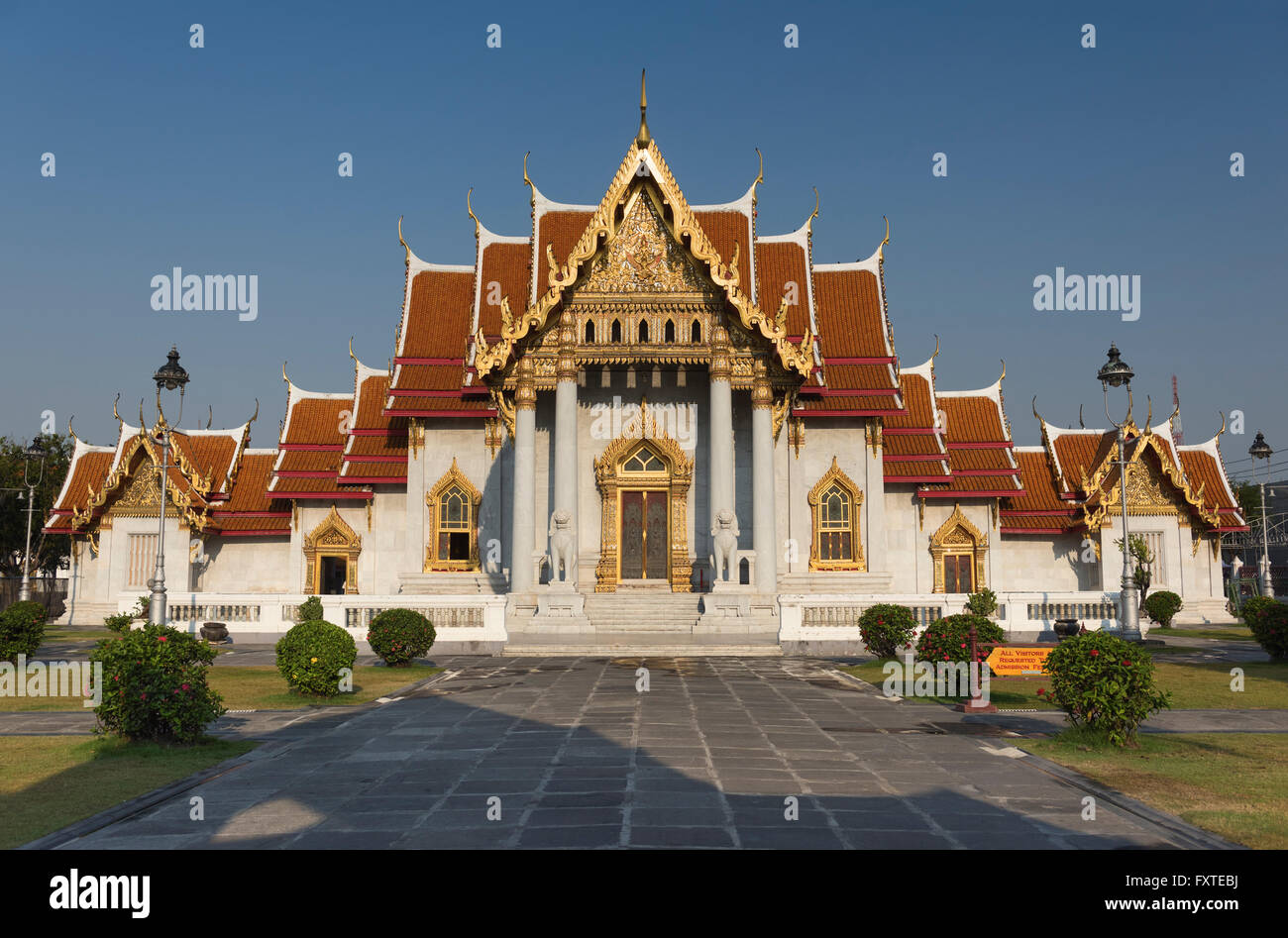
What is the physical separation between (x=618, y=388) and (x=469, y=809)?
2510 centimetres

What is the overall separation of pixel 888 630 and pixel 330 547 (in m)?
21.9

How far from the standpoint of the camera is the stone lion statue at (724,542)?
90.3 ft

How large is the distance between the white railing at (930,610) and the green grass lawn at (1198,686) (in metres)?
3.54

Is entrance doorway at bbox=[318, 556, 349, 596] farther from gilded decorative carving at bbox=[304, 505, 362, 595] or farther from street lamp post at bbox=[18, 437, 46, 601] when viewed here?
street lamp post at bbox=[18, 437, 46, 601]

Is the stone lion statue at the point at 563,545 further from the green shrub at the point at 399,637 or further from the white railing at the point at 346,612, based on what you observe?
the green shrub at the point at 399,637

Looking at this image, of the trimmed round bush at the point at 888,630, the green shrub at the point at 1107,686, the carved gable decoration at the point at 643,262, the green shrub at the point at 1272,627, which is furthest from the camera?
the carved gable decoration at the point at 643,262

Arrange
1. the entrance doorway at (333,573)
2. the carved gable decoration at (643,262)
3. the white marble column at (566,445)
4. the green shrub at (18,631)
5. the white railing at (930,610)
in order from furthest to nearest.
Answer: the entrance doorway at (333,573)
the carved gable decoration at (643,262)
the white marble column at (566,445)
the white railing at (930,610)
the green shrub at (18,631)

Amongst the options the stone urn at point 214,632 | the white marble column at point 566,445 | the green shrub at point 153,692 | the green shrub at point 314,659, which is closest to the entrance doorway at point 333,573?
the stone urn at point 214,632

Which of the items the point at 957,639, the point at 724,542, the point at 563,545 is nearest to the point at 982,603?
the point at 724,542

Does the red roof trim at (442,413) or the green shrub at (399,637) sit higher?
the red roof trim at (442,413)

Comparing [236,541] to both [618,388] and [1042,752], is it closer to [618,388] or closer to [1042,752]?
[618,388]

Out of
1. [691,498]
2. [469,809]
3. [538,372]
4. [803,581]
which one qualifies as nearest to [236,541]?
[538,372]

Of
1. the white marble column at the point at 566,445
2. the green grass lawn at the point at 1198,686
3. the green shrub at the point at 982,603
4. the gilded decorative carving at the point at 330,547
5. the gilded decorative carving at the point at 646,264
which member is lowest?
the green grass lawn at the point at 1198,686

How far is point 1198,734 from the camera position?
12.3m
